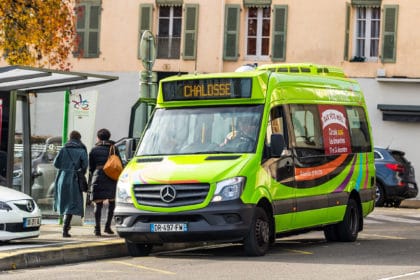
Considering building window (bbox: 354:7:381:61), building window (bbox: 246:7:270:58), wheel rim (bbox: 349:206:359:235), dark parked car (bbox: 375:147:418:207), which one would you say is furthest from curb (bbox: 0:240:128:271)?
building window (bbox: 246:7:270:58)

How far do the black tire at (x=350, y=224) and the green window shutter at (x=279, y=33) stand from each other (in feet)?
71.3

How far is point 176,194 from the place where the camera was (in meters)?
16.8

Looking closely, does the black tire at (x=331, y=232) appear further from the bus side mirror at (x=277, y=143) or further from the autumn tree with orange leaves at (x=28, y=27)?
the autumn tree with orange leaves at (x=28, y=27)

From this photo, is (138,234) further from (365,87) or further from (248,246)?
(365,87)

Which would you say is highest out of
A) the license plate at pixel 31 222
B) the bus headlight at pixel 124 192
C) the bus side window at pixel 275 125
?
the bus side window at pixel 275 125

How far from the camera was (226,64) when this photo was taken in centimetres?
4319

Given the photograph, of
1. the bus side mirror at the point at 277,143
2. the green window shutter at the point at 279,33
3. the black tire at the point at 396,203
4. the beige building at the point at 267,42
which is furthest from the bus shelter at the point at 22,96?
the green window shutter at the point at 279,33

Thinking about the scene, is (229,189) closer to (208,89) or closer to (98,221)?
(208,89)

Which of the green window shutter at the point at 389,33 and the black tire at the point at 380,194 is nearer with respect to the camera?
the black tire at the point at 380,194

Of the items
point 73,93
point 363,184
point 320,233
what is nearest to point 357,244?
point 363,184

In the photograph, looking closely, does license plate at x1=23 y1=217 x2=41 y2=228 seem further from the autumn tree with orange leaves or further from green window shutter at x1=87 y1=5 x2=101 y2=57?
green window shutter at x1=87 y1=5 x2=101 y2=57

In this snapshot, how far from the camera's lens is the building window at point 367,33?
42000 millimetres

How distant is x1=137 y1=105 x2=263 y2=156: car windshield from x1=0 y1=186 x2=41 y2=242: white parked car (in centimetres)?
166

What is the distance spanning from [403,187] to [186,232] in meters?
17.4
